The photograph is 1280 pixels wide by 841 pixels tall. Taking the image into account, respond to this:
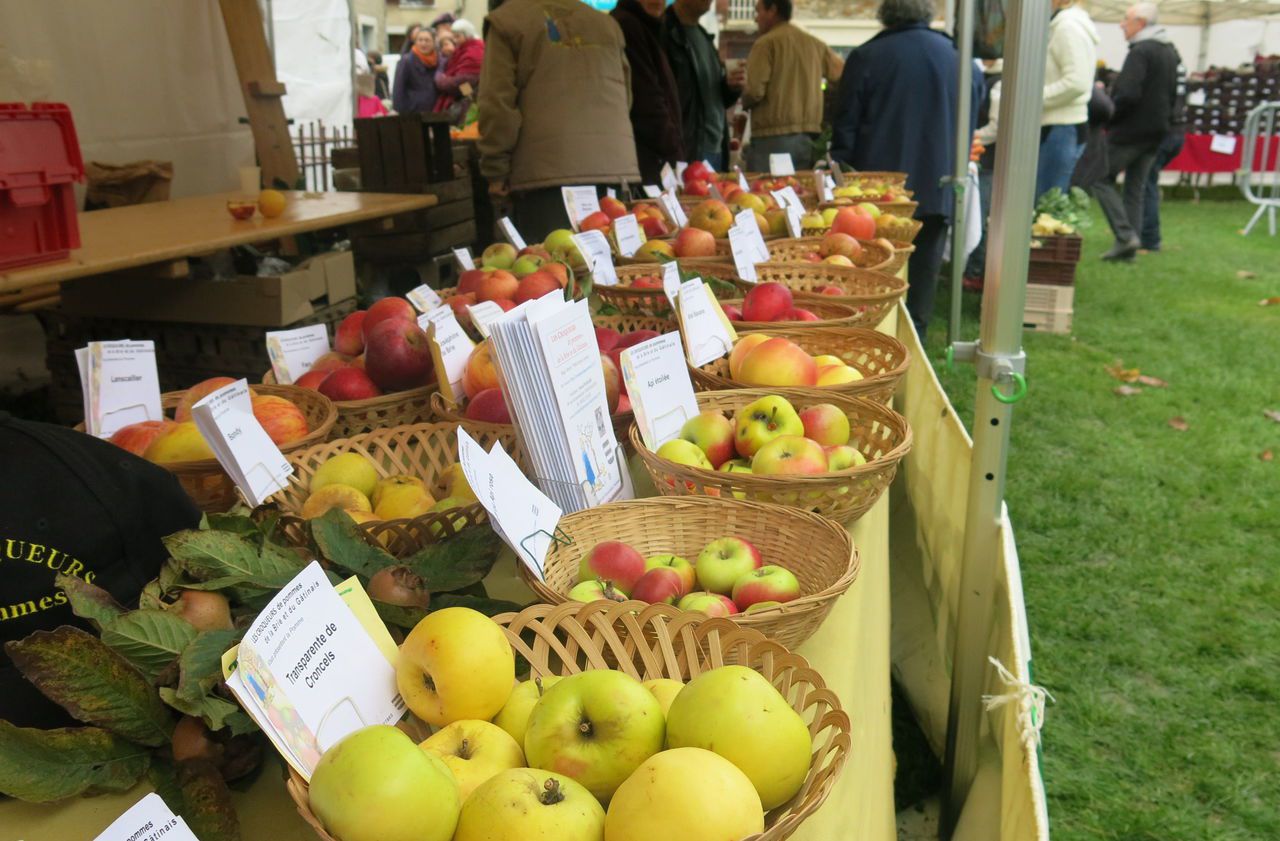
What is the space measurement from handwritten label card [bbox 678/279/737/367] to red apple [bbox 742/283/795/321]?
166mm

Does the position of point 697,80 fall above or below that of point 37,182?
above

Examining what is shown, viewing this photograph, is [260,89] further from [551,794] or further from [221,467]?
[551,794]

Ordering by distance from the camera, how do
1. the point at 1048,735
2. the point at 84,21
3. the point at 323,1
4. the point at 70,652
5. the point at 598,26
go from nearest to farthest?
the point at 70,652 → the point at 1048,735 → the point at 598,26 → the point at 84,21 → the point at 323,1

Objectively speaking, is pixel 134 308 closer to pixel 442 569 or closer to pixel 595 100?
pixel 595 100

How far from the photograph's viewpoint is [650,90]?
5.39 meters

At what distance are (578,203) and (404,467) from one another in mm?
1988

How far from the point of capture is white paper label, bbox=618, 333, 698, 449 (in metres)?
1.59

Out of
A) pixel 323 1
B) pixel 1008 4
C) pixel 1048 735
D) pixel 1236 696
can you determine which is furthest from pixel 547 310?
pixel 323 1

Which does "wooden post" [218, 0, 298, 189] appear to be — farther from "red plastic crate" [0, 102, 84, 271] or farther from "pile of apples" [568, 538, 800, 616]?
"pile of apples" [568, 538, 800, 616]

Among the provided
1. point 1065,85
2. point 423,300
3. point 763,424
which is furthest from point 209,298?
point 1065,85

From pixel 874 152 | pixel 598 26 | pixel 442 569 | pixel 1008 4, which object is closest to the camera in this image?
pixel 442 569

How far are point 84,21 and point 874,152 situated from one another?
4.13 meters

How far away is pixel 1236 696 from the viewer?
8.50 ft

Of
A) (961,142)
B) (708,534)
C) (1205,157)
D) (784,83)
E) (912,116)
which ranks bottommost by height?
(708,534)
